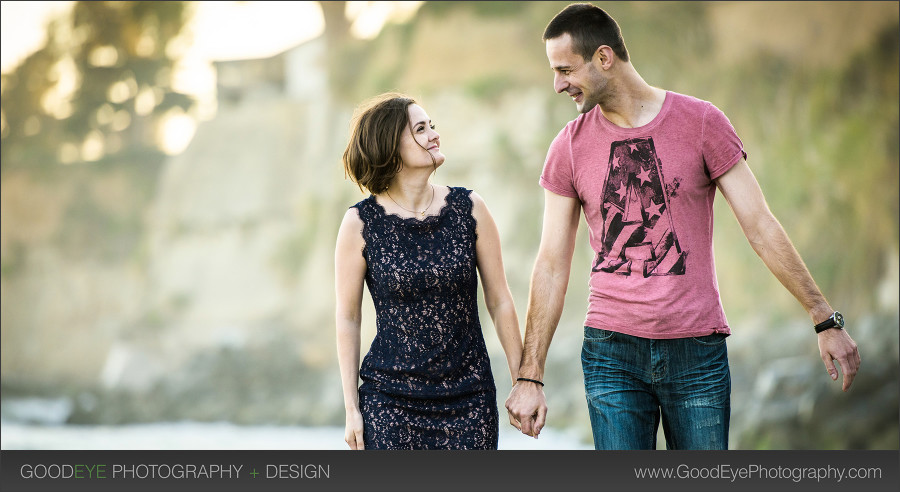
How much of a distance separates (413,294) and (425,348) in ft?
0.46

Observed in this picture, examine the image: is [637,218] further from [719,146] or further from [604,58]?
[604,58]

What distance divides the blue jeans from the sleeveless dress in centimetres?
30

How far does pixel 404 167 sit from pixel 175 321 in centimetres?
725

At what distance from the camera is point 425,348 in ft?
7.20

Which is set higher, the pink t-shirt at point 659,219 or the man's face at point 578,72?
the man's face at point 578,72

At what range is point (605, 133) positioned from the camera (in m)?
2.21

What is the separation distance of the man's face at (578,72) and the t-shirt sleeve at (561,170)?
0.10m

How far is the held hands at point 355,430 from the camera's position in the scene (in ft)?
7.16

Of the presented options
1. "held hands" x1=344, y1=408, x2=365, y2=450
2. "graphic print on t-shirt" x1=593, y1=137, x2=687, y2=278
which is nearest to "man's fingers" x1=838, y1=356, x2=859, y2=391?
"graphic print on t-shirt" x1=593, y1=137, x2=687, y2=278

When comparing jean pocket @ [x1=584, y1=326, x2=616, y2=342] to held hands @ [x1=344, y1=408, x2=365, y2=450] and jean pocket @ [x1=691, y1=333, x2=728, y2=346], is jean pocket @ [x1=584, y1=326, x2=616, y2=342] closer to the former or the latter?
jean pocket @ [x1=691, y1=333, x2=728, y2=346]

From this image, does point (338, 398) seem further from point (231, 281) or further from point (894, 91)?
point (894, 91)

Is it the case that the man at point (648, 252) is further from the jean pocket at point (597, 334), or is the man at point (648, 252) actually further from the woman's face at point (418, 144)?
the woman's face at point (418, 144)

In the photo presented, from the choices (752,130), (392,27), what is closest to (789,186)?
(752,130)

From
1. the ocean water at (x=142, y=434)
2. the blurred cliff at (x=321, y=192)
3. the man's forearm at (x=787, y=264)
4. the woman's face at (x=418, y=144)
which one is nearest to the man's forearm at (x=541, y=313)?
the woman's face at (x=418, y=144)
